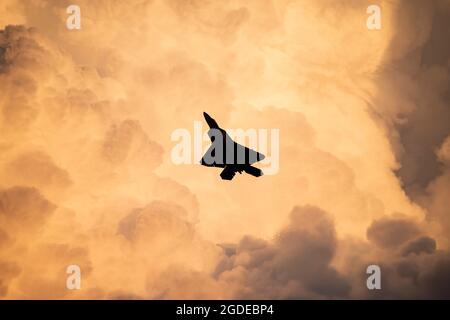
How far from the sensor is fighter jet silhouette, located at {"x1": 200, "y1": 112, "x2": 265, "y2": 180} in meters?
48.9

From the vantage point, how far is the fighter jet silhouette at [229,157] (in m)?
48.9

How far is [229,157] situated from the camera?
166 feet
